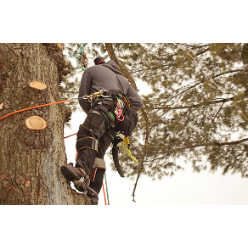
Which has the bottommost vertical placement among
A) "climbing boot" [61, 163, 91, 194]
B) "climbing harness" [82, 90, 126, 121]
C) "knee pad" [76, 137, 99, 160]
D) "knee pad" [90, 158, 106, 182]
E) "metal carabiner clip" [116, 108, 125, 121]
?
"climbing boot" [61, 163, 91, 194]

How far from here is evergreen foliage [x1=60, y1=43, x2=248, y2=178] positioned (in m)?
3.70

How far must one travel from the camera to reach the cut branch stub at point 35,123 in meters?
1.82

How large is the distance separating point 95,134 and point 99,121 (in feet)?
0.37

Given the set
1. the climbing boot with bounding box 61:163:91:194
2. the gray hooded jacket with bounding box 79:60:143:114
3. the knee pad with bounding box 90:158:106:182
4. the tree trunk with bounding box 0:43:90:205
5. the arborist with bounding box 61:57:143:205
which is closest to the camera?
the tree trunk with bounding box 0:43:90:205

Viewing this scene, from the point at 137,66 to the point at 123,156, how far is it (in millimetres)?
1671

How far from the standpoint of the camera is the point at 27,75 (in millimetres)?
2043

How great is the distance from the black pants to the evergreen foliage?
154 cm

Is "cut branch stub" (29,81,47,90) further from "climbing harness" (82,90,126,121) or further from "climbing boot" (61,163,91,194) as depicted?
"climbing boot" (61,163,91,194)

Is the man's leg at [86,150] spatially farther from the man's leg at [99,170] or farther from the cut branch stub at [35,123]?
the cut branch stub at [35,123]

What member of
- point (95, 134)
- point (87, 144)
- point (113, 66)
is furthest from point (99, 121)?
point (113, 66)

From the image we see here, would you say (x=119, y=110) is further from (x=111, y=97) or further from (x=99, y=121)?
(x=99, y=121)

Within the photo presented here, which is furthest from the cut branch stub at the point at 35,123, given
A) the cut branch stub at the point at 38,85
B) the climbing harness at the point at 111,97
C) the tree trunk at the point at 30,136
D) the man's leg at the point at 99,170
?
the man's leg at the point at 99,170

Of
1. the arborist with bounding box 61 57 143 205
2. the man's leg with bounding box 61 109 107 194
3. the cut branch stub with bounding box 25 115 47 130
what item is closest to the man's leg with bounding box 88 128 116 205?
the arborist with bounding box 61 57 143 205

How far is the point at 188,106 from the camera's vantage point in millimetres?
4195
